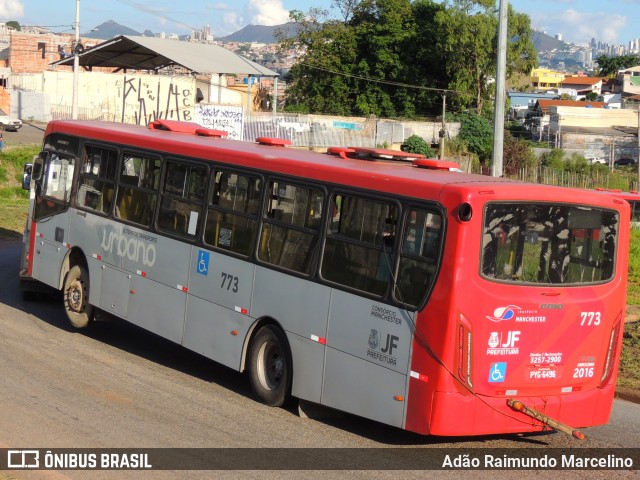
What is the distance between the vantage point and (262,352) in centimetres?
1073

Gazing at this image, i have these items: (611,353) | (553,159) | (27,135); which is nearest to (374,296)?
(611,353)

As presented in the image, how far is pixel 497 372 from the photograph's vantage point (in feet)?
28.2

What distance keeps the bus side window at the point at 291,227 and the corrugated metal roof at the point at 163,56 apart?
38.3 meters

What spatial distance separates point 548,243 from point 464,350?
1314 millimetres

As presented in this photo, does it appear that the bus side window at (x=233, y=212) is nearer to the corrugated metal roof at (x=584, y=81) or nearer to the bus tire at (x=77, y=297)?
the bus tire at (x=77, y=297)

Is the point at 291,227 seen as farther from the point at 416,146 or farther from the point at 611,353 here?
the point at 416,146

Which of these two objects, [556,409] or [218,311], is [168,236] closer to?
[218,311]

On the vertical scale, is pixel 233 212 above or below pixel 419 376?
above

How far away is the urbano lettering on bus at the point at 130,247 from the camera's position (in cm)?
1262

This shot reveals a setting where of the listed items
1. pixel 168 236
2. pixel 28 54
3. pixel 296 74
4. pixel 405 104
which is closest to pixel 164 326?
pixel 168 236

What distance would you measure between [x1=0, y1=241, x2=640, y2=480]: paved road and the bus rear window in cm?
173

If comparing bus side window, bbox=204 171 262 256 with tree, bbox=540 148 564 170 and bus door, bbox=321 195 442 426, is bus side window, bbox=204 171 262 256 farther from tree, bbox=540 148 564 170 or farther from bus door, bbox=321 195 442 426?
tree, bbox=540 148 564 170

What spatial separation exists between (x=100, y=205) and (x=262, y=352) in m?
4.33

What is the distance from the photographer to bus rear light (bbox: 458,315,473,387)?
839 centimetres
